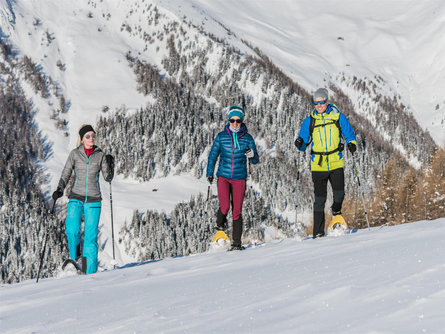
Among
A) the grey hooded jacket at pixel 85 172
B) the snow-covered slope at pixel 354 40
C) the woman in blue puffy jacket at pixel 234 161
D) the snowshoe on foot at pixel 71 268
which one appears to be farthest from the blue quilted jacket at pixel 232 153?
the snow-covered slope at pixel 354 40

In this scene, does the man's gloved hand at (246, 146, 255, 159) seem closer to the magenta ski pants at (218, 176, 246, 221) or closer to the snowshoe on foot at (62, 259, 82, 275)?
the magenta ski pants at (218, 176, 246, 221)

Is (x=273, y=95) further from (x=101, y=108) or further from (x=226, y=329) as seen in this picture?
(x=226, y=329)

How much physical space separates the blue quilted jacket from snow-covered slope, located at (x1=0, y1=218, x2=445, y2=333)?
113 inches

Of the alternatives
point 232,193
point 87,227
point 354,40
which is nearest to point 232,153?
point 232,193

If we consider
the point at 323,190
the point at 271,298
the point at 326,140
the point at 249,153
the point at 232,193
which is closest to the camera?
the point at 271,298

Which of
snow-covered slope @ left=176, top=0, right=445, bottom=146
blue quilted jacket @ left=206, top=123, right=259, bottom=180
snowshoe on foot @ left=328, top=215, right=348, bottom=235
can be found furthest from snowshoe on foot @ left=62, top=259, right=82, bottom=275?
snow-covered slope @ left=176, top=0, right=445, bottom=146

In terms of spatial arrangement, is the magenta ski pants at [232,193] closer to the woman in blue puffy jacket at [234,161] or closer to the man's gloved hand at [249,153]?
the woman in blue puffy jacket at [234,161]

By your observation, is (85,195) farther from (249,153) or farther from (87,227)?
(249,153)

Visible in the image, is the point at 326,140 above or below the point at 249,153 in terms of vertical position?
above

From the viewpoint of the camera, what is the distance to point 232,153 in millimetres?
8367

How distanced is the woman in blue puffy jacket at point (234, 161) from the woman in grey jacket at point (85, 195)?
6.55 ft

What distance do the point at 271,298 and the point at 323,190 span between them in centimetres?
521

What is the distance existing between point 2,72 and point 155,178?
4403 centimetres

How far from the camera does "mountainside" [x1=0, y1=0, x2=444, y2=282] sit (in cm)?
9331
